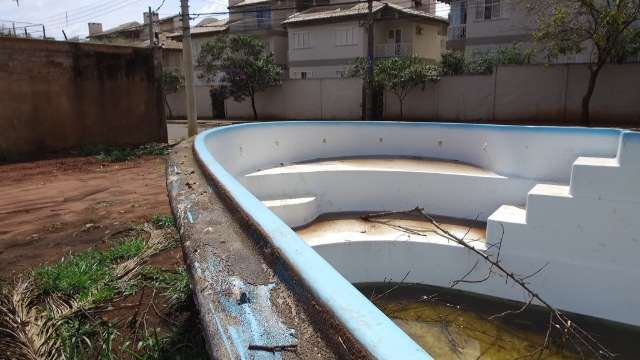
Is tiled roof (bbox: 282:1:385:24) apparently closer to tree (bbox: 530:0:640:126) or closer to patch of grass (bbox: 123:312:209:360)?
tree (bbox: 530:0:640:126)

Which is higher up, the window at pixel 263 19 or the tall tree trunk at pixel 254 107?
the window at pixel 263 19

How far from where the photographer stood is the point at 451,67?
22734 millimetres

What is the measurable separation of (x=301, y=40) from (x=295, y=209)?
76.2 feet

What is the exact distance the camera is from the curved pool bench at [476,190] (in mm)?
7109

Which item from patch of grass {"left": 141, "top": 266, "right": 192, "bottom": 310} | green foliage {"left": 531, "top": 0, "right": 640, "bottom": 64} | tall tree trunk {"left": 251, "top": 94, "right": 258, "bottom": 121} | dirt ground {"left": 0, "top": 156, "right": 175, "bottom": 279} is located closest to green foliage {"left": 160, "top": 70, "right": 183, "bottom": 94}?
tall tree trunk {"left": 251, "top": 94, "right": 258, "bottom": 121}

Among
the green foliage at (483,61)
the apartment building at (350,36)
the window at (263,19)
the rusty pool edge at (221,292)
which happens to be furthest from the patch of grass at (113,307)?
the window at (263,19)

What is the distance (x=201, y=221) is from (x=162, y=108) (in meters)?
12.0

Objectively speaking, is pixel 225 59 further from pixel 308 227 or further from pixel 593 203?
pixel 593 203

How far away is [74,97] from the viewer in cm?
1164

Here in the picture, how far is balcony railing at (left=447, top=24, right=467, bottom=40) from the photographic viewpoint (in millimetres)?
24953

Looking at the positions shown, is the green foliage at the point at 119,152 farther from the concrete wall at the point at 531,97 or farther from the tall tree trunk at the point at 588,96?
the tall tree trunk at the point at 588,96

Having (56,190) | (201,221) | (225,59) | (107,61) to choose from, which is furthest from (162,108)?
(225,59)

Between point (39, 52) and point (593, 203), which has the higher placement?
point (39, 52)

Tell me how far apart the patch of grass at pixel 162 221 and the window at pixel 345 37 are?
24498mm
